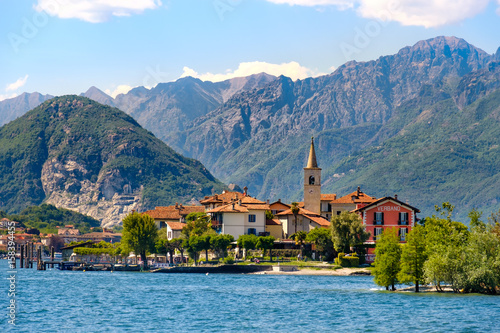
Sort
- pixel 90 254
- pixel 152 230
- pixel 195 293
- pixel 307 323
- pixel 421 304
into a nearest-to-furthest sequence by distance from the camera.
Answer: pixel 307 323 → pixel 421 304 → pixel 195 293 → pixel 152 230 → pixel 90 254

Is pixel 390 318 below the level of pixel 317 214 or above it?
below

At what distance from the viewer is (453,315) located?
212 feet

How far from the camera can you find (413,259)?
263 ft

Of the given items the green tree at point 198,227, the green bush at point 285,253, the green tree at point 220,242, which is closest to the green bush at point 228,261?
the green tree at point 220,242

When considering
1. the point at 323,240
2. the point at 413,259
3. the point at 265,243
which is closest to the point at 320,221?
the point at 323,240

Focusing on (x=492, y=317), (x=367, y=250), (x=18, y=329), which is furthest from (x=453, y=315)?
(x=367, y=250)

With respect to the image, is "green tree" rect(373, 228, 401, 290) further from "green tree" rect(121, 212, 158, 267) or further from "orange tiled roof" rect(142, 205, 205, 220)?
"orange tiled roof" rect(142, 205, 205, 220)

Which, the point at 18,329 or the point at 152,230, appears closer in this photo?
the point at 18,329

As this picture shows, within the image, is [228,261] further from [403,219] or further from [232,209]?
[403,219]

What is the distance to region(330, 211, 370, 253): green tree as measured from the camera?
Answer: 5148 inches

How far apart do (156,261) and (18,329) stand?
100424mm

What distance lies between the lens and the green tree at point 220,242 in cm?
13888

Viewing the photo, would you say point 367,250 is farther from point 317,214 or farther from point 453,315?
point 453,315

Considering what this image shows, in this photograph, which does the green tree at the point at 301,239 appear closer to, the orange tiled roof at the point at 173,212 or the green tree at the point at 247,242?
the green tree at the point at 247,242
